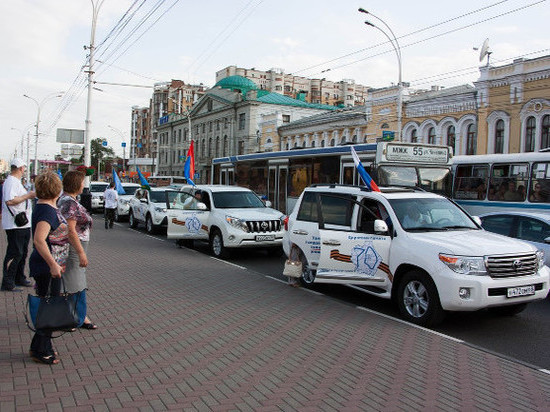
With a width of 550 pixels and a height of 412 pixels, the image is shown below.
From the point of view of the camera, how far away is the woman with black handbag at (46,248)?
463cm

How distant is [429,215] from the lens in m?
7.65

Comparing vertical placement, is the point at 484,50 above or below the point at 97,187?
above

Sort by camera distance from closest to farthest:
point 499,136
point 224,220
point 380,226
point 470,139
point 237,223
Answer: point 380,226 < point 237,223 < point 224,220 < point 499,136 < point 470,139

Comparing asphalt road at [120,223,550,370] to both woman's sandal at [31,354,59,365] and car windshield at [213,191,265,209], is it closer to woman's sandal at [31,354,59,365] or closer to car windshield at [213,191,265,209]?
woman's sandal at [31,354,59,365]

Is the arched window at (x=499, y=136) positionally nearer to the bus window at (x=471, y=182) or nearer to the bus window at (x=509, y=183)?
the bus window at (x=471, y=182)

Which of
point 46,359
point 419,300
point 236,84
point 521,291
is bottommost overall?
point 46,359

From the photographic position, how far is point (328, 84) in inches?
4535

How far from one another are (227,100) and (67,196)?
205 ft

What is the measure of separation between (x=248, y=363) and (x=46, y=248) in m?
2.22

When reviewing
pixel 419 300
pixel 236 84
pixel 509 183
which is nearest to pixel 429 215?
pixel 419 300

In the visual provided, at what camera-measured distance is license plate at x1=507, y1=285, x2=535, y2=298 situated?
20.8ft

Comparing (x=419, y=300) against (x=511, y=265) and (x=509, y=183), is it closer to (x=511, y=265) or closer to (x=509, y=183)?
(x=511, y=265)

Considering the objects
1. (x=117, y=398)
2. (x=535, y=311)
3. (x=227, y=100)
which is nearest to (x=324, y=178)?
(x=535, y=311)

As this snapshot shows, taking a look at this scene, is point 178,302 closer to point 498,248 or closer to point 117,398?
point 117,398
